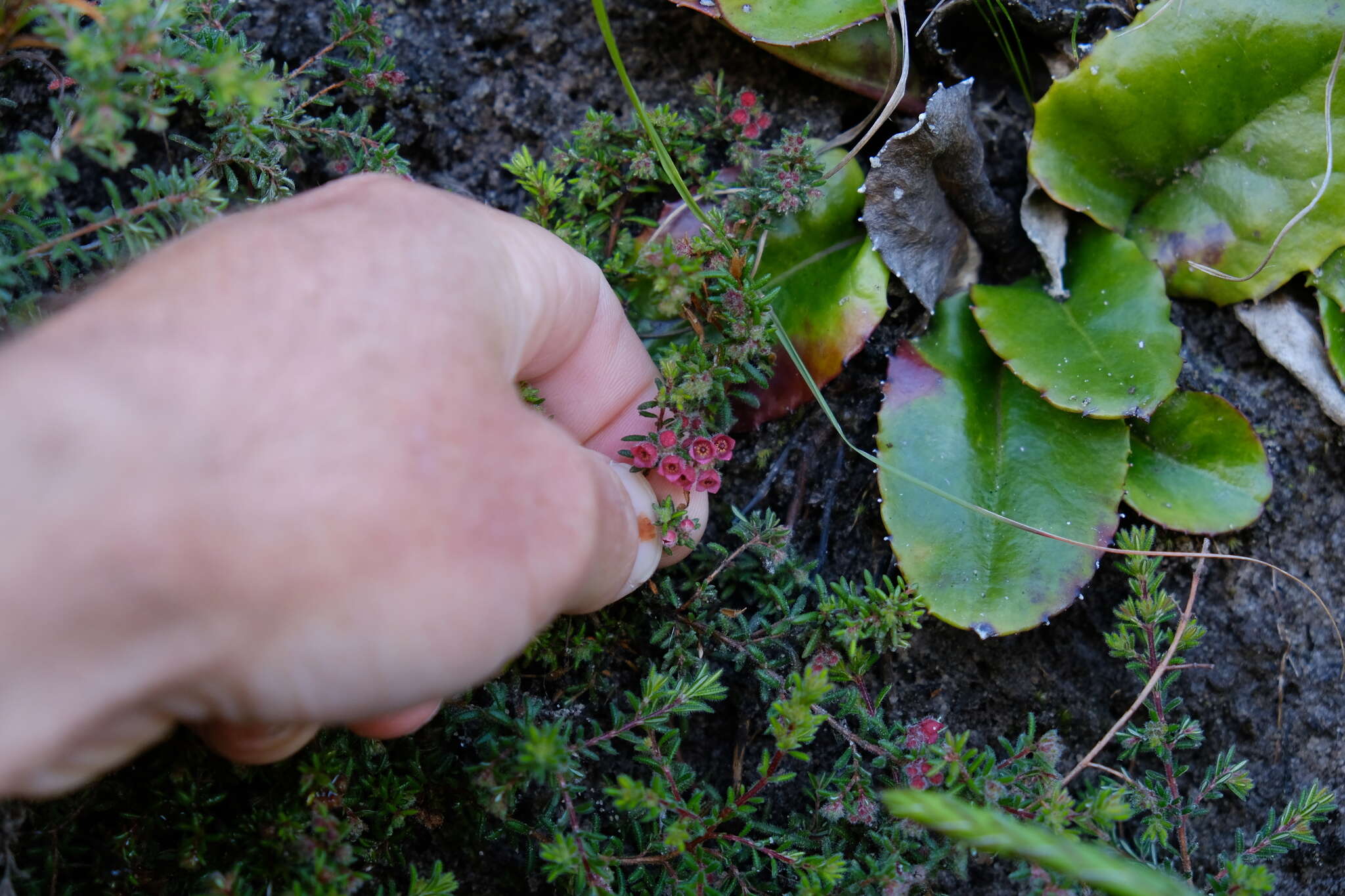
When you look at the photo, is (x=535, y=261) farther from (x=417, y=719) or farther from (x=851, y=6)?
(x=851, y=6)

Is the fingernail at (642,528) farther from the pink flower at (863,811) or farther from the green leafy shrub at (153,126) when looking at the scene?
the green leafy shrub at (153,126)

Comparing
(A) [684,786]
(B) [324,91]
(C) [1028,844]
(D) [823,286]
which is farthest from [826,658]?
(B) [324,91]

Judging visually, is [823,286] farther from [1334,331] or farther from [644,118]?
[1334,331]

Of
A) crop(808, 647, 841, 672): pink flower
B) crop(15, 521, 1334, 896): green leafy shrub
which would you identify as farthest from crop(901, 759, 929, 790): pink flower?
crop(808, 647, 841, 672): pink flower

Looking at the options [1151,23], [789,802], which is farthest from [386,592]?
[1151,23]

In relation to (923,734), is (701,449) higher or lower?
higher
